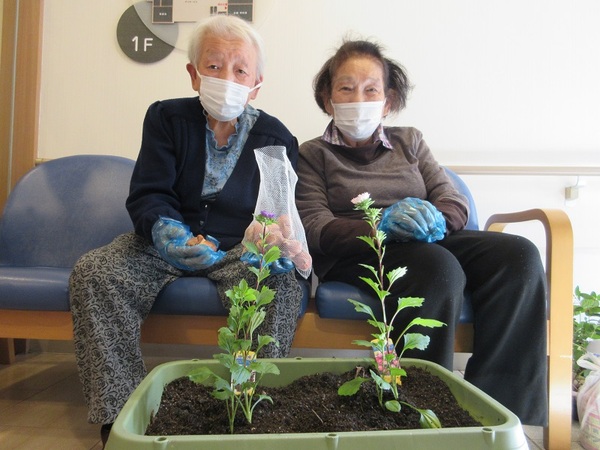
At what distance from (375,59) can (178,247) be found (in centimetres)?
83

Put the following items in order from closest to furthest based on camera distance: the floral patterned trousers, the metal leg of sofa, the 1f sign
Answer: the floral patterned trousers < the metal leg of sofa < the 1f sign

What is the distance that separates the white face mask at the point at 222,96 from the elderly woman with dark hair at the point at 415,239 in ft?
0.94

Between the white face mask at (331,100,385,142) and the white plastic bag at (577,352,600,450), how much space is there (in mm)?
865

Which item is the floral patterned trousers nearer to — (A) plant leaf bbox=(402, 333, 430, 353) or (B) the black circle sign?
(A) plant leaf bbox=(402, 333, 430, 353)

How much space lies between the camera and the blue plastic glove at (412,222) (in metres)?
1.17

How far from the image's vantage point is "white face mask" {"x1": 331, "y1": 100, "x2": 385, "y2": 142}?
140 centimetres

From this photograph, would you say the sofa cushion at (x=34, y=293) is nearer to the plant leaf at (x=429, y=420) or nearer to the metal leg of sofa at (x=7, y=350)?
the metal leg of sofa at (x=7, y=350)

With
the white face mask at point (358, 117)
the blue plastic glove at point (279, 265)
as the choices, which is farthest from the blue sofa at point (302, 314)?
the white face mask at point (358, 117)

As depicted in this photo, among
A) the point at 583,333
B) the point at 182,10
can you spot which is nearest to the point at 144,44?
the point at 182,10

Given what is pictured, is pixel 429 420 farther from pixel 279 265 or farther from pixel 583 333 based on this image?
pixel 583 333

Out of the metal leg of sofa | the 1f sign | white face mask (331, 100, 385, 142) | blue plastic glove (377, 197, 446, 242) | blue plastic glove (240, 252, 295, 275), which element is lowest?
the metal leg of sofa

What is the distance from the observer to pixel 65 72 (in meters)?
1.96

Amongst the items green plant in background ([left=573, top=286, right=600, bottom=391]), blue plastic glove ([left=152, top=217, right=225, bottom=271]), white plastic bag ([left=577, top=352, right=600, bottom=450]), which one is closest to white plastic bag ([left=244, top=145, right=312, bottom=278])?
blue plastic glove ([left=152, top=217, right=225, bottom=271])

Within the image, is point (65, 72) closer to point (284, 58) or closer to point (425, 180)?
point (284, 58)
